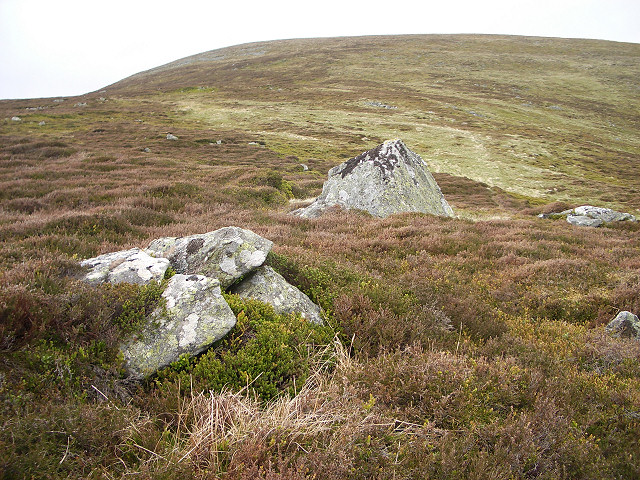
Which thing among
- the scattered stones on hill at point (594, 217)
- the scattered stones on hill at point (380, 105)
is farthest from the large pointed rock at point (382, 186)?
the scattered stones on hill at point (380, 105)

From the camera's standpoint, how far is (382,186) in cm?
→ 1762

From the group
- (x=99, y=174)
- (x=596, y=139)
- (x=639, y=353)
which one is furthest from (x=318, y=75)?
(x=639, y=353)

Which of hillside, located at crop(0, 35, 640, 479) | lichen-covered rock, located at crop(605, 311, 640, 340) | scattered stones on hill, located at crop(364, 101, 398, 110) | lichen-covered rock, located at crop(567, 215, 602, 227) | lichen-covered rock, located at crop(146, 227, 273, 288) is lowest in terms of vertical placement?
lichen-covered rock, located at crop(567, 215, 602, 227)

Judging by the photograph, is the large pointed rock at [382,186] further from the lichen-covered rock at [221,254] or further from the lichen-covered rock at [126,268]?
the lichen-covered rock at [126,268]

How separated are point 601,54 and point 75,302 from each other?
597 ft

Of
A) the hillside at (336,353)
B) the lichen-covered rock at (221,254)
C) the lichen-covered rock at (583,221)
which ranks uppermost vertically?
the lichen-covered rock at (221,254)

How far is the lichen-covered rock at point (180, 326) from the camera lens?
14.4 ft

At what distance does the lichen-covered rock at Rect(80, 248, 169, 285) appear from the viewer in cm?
568

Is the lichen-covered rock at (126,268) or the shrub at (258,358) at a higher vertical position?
the lichen-covered rock at (126,268)

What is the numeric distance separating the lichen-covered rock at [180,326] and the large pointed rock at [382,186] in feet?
36.5

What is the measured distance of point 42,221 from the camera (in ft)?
34.6

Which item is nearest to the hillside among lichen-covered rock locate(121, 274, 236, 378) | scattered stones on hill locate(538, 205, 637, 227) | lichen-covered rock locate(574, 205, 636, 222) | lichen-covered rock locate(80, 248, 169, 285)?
lichen-covered rock locate(121, 274, 236, 378)

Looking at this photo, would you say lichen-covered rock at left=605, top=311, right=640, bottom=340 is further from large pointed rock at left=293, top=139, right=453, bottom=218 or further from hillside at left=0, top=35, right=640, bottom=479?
large pointed rock at left=293, top=139, right=453, bottom=218

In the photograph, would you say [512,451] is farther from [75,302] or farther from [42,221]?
[42,221]
